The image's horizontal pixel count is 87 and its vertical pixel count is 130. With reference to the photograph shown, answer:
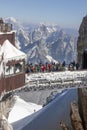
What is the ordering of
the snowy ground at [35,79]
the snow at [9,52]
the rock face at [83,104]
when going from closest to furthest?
1. the rock face at [83,104]
2. the snow at [9,52]
3. the snowy ground at [35,79]

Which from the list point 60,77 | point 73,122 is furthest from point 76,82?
point 73,122

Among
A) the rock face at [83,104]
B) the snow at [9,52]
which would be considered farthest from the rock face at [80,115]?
the snow at [9,52]

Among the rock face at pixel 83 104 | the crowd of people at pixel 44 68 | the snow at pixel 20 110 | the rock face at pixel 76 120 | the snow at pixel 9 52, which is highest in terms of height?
the snow at pixel 9 52

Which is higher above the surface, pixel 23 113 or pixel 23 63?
pixel 23 63

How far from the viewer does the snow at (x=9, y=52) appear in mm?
40234

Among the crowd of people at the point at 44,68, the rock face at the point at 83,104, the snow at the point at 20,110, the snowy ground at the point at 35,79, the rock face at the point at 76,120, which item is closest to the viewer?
the rock face at the point at 76,120

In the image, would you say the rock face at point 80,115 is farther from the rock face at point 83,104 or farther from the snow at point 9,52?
the snow at point 9,52

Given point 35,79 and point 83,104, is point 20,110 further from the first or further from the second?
point 83,104

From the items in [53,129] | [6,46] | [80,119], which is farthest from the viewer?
[6,46]

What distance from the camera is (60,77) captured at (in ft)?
158

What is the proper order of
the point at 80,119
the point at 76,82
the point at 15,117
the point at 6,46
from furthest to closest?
1. the point at 76,82
2. the point at 6,46
3. the point at 15,117
4. the point at 80,119

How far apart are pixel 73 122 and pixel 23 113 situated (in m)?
20.5

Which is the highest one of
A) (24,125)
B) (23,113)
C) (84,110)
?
(84,110)

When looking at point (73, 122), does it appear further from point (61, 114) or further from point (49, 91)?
point (49, 91)
